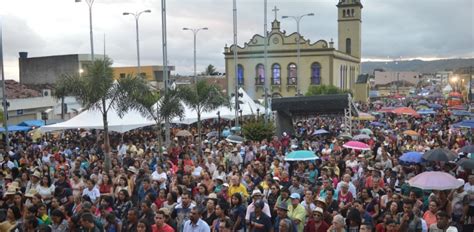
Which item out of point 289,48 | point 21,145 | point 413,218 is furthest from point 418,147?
point 289,48

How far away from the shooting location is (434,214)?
27.5 feet

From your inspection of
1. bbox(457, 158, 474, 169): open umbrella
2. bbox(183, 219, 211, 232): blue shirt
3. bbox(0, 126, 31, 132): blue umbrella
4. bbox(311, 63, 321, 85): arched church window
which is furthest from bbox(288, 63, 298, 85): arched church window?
bbox(183, 219, 211, 232): blue shirt

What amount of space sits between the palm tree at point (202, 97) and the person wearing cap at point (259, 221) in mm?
15807

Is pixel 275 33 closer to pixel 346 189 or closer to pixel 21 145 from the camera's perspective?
pixel 21 145

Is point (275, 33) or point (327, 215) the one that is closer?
point (327, 215)

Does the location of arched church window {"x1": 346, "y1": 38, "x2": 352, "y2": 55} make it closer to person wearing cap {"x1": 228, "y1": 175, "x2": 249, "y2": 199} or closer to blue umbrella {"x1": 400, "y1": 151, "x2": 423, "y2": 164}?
blue umbrella {"x1": 400, "y1": 151, "x2": 423, "y2": 164}

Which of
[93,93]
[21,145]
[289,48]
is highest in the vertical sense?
[289,48]

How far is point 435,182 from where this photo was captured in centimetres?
983

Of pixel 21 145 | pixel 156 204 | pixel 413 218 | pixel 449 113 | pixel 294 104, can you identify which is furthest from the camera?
pixel 449 113

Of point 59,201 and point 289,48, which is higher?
point 289,48

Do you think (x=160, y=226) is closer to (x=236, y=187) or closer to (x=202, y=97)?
(x=236, y=187)

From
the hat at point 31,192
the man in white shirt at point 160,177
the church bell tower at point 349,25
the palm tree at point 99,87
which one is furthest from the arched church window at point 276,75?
the hat at point 31,192

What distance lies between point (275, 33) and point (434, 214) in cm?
6337

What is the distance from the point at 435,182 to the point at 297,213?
314cm
